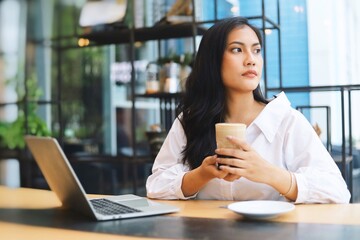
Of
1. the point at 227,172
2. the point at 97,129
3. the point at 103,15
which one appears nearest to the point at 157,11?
the point at 103,15

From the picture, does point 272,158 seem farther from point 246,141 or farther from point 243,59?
point 243,59

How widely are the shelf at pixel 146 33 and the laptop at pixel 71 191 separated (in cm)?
251

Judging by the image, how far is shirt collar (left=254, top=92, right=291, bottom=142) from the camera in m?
1.89

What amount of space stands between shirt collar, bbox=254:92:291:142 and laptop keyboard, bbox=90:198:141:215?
641mm

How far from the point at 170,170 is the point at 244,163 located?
0.50m

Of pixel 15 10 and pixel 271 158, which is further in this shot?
pixel 15 10

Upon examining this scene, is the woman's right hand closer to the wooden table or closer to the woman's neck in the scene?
the wooden table

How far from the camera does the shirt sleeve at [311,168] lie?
1.65 metres

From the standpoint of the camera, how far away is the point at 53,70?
6.06 meters

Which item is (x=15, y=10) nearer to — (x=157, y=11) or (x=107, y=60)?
(x=107, y=60)

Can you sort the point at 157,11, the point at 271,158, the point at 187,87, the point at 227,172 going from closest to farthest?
the point at 227,172 < the point at 271,158 < the point at 187,87 < the point at 157,11

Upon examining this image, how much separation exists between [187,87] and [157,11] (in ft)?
10.1

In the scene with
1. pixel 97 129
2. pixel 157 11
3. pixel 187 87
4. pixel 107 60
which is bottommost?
pixel 97 129

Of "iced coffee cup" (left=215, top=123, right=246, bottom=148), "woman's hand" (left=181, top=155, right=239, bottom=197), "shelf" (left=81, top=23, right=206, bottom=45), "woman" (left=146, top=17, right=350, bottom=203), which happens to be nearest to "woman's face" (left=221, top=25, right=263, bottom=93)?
"woman" (left=146, top=17, right=350, bottom=203)
